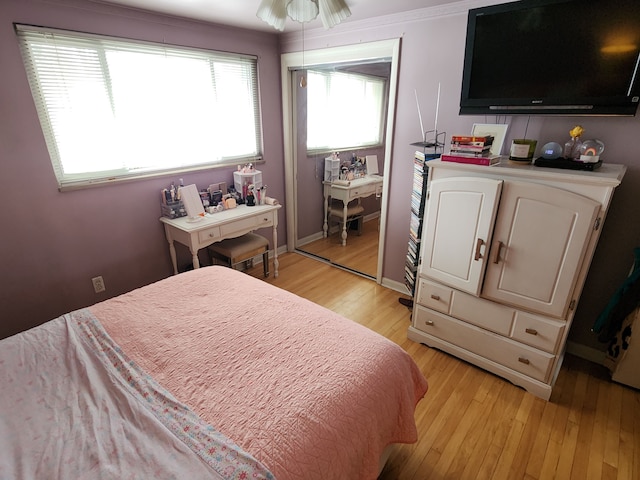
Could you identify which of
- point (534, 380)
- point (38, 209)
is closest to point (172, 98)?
point (38, 209)

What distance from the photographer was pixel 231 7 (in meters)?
2.24

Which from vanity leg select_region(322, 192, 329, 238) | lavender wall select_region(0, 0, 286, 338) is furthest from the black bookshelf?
lavender wall select_region(0, 0, 286, 338)

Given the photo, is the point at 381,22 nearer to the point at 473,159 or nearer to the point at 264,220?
the point at 473,159

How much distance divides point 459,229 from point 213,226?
180 cm

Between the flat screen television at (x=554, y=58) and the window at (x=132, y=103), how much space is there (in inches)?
79.3

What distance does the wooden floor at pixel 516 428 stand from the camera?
1507mm

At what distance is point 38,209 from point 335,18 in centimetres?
217

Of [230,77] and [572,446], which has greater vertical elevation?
[230,77]

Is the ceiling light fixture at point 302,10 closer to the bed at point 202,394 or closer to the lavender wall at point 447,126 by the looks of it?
the lavender wall at point 447,126

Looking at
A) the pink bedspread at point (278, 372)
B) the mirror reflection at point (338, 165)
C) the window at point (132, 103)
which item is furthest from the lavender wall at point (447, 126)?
the pink bedspread at point (278, 372)

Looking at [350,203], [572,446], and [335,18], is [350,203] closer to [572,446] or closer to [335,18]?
[335,18]

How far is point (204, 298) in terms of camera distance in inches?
65.7

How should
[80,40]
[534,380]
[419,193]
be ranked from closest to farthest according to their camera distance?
[534,380] → [80,40] → [419,193]

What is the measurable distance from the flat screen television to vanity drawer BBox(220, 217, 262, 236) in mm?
1923
